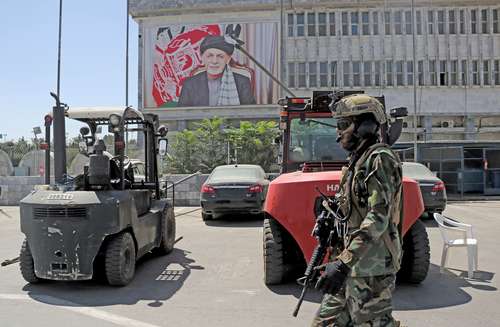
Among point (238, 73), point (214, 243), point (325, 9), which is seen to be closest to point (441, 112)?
point (325, 9)

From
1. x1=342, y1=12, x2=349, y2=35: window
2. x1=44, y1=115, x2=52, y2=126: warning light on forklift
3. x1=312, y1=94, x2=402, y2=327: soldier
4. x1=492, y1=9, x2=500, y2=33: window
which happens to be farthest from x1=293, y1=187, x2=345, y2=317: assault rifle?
x1=492, y1=9, x2=500, y2=33: window

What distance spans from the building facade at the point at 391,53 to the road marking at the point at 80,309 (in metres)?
29.1

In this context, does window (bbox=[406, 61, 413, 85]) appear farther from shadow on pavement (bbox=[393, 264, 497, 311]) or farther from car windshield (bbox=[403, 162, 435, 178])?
shadow on pavement (bbox=[393, 264, 497, 311])

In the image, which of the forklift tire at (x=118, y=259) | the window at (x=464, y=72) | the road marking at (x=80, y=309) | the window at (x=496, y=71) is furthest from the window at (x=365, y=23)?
the road marking at (x=80, y=309)

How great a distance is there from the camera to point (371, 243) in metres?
2.63

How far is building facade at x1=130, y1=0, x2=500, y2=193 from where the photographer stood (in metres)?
34.2

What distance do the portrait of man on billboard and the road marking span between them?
96.5 feet

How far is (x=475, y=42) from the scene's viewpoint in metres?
34.2

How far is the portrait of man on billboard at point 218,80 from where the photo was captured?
34250 mm

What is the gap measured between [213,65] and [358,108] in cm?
3244

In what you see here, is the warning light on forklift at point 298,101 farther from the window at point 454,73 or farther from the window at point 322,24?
the window at point 454,73

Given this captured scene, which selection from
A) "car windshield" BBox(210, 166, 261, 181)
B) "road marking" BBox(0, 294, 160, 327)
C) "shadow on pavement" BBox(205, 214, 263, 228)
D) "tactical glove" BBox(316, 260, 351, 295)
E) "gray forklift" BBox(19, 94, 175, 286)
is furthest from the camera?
"car windshield" BBox(210, 166, 261, 181)

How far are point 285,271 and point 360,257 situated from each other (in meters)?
3.23

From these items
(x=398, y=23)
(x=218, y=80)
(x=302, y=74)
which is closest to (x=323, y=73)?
(x=302, y=74)
